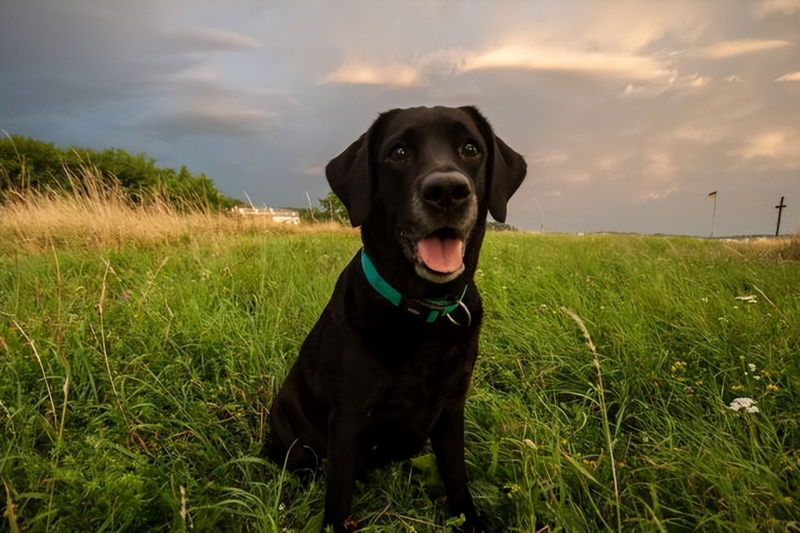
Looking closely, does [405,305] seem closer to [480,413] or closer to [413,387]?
[413,387]

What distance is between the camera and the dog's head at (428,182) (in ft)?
5.93

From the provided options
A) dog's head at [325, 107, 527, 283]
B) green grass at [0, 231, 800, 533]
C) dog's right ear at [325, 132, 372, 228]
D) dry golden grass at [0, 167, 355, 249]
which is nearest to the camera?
green grass at [0, 231, 800, 533]

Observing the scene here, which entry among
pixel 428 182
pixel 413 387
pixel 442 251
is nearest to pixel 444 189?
pixel 428 182

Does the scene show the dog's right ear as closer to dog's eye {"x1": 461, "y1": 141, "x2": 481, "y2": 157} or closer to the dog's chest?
dog's eye {"x1": 461, "y1": 141, "x2": 481, "y2": 157}

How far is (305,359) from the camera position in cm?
226

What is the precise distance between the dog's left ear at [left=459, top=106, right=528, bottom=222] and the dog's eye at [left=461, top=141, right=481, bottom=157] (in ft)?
0.31

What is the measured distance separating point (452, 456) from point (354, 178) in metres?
1.16

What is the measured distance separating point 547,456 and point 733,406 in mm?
708

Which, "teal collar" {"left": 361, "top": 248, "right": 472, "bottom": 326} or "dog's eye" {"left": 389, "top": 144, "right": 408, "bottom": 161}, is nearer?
"teal collar" {"left": 361, "top": 248, "right": 472, "bottom": 326}

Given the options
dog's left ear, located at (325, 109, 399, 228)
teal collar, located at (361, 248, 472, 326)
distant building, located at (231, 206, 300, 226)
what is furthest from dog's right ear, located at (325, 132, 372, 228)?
distant building, located at (231, 206, 300, 226)

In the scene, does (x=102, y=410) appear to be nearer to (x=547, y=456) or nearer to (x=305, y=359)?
(x=305, y=359)

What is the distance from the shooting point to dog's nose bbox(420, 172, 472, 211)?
5.75 feet

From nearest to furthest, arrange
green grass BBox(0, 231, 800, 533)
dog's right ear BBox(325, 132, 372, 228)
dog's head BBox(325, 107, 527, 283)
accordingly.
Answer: green grass BBox(0, 231, 800, 533) < dog's head BBox(325, 107, 527, 283) < dog's right ear BBox(325, 132, 372, 228)

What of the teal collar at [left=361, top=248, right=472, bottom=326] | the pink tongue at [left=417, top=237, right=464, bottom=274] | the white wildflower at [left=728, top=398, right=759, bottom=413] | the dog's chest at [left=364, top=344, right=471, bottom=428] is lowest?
the white wildflower at [left=728, top=398, right=759, bottom=413]
